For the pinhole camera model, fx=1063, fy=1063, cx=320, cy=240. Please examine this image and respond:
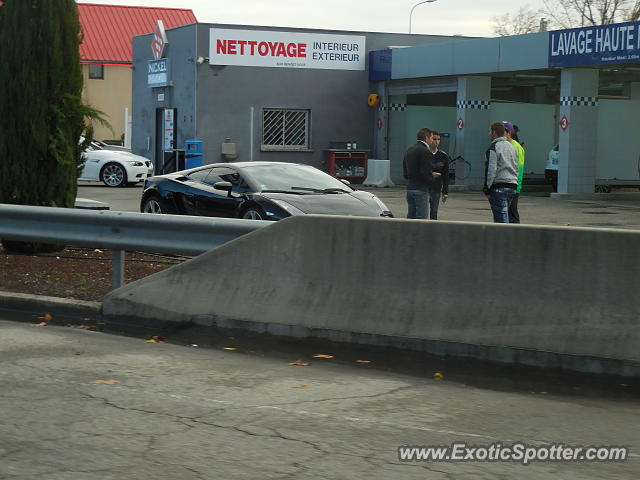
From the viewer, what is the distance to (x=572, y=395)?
22.2ft

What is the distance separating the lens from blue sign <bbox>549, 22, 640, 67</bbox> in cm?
2633

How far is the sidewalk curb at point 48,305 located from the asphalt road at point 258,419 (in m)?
1.54

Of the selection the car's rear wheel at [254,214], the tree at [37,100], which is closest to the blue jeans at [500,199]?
the car's rear wheel at [254,214]

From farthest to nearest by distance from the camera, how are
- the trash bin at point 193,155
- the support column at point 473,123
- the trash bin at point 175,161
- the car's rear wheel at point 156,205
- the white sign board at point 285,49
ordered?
the white sign board at point 285,49
the support column at point 473,123
the trash bin at point 175,161
the trash bin at point 193,155
the car's rear wheel at point 156,205

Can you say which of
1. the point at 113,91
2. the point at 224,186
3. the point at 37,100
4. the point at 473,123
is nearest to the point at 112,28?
the point at 113,91

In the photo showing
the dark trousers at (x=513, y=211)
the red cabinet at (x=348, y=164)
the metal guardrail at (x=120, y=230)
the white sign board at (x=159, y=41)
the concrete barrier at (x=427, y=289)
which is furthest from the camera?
the white sign board at (x=159, y=41)

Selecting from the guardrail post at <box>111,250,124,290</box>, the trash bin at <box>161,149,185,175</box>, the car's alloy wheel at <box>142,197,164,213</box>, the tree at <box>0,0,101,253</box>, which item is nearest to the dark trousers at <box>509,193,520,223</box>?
the car's alloy wheel at <box>142,197,164,213</box>

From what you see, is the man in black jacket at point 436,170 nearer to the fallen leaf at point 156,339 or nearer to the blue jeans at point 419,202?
the blue jeans at point 419,202

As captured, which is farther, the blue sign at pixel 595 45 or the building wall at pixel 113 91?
the building wall at pixel 113 91

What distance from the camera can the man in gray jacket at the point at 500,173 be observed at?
14.0 m

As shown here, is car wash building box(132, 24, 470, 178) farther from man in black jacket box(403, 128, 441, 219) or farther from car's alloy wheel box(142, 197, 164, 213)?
man in black jacket box(403, 128, 441, 219)

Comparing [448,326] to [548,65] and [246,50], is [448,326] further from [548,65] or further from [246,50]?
[246,50]

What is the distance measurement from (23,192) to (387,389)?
23.6ft

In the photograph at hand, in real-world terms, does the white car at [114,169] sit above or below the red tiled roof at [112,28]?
below
